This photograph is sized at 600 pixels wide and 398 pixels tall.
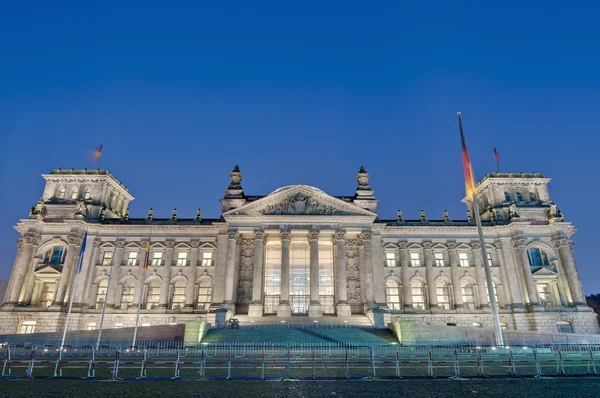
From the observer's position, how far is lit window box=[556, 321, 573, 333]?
48.8 metres

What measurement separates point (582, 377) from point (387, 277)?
37820 millimetres

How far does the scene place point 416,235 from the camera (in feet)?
183

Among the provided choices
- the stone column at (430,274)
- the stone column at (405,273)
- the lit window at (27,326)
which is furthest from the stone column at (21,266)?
the stone column at (430,274)

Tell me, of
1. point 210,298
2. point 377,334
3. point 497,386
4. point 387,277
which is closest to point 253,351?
point 377,334

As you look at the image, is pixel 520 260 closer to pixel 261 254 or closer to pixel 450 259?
pixel 450 259

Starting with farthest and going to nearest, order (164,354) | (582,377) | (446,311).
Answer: (446,311), (164,354), (582,377)

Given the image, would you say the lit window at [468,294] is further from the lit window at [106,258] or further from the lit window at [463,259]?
the lit window at [106,258]

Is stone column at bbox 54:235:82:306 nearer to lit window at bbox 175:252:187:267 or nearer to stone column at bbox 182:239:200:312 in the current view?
lit window at bbox 175:252:187:267

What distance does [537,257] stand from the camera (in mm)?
53469

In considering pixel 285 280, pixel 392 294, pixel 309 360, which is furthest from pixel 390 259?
pixel 309 360

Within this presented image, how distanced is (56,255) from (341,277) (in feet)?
131

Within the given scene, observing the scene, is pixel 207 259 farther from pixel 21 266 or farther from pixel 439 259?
pixel 439 259

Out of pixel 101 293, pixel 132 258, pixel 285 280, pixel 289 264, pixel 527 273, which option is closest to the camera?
pixel 285 280

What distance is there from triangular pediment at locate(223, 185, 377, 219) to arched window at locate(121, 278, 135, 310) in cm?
1753
